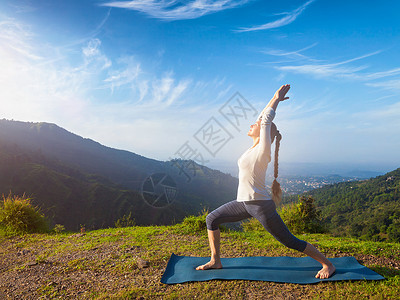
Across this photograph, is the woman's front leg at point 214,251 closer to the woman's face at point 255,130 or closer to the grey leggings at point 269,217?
the grey leggings at point 269,217

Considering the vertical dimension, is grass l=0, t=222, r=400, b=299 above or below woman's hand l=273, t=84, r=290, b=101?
below

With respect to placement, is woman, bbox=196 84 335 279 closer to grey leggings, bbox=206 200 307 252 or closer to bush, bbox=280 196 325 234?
grey leggings, bbox=206 200 307 252

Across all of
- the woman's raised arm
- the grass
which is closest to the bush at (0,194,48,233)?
the grass

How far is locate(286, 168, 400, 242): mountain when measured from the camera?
15727mm

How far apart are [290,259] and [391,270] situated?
1.27 meters

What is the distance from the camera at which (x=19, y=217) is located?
20.3ft

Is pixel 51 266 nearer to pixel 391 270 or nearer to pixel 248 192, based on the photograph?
pixel 248 192

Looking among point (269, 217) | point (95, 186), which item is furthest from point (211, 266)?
point (95, 186)

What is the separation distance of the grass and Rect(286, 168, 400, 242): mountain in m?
12.4

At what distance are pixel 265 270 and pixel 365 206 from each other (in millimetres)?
24209

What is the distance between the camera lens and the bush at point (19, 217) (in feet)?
19.8

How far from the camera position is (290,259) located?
3686 mm

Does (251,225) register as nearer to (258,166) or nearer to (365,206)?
(258,166)

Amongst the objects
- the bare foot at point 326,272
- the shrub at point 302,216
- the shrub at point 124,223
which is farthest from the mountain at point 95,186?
the bare foot at point 326,272
